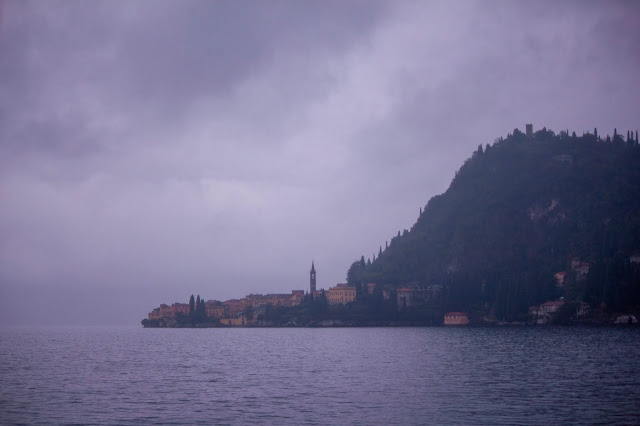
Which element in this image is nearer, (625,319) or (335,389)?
(335,389)

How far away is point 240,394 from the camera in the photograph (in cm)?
5531

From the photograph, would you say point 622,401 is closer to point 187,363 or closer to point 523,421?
point 523,421

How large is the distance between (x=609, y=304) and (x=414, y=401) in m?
152

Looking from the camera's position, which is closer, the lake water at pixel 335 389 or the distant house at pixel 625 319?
the lake water at pixel 335 389

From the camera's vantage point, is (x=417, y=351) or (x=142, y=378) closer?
(x=142, y=378)

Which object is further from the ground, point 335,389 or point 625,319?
point 625,319

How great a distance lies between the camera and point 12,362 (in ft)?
295

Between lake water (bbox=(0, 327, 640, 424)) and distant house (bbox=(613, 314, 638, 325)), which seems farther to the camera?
distant house (bbox=(613, 314, 638, 325))

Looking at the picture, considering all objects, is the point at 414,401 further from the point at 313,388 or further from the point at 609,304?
Answer: the point at 609,304

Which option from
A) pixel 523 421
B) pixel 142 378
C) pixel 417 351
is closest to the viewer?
pixel 523 421

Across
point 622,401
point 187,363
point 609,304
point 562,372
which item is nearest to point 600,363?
point 562,372

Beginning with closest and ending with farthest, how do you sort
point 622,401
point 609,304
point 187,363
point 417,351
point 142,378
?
point 622,401 → point 142,378 → point 187,363 → point 417,351 → point 609,304

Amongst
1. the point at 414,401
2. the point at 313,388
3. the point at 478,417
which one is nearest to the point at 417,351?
the point at 313,388

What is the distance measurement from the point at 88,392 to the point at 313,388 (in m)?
19.3
